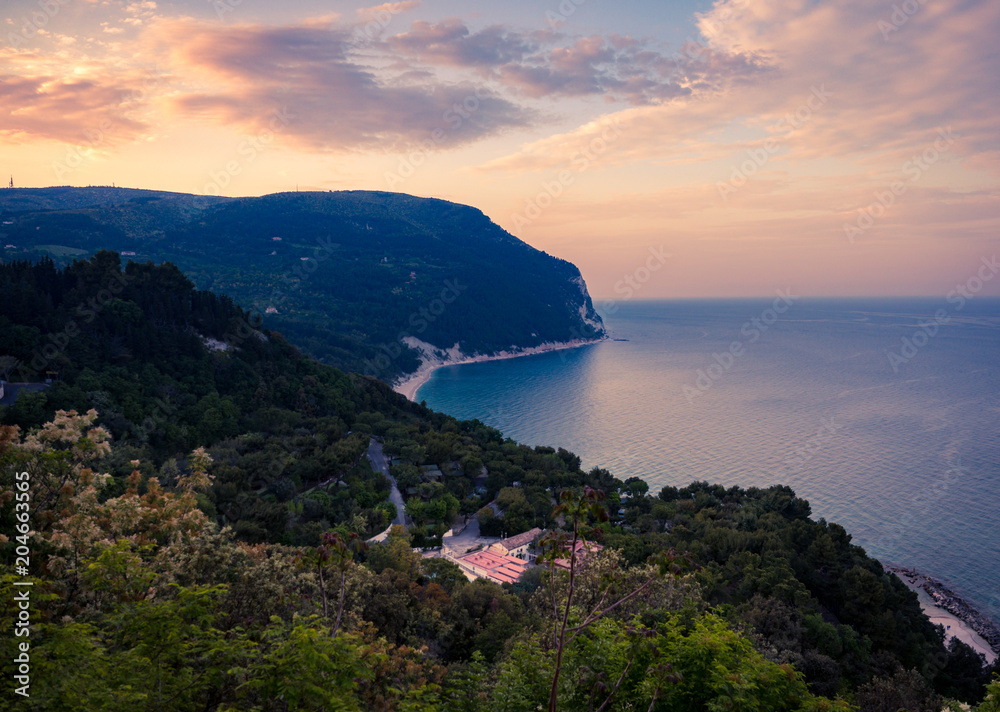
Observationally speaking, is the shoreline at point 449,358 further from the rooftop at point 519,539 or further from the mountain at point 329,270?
the rooftop at point 519,539

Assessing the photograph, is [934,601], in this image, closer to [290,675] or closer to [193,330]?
[290,675]

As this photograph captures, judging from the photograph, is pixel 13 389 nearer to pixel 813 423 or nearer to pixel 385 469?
pixel 385 469

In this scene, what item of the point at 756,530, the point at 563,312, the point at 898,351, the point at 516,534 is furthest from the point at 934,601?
the point at 563,312

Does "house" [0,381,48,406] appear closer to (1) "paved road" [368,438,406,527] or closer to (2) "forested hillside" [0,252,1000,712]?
(2) "forested hillside" [0,252,1000,712]

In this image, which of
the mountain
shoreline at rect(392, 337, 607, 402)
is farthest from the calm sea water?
the mountain

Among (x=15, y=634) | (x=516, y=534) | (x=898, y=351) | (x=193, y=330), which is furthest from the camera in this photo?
(x=898, y=351)
